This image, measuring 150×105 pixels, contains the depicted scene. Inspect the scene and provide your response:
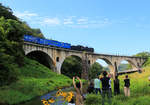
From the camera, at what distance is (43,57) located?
1852 inches

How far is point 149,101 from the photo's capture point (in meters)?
8.27

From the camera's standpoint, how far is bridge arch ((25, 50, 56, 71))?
45156 mm

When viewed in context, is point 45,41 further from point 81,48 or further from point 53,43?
point 81,48

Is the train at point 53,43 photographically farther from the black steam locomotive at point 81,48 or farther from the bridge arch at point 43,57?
the bridge arch at point 43,57

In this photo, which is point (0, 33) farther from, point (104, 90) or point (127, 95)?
point (127, 95)

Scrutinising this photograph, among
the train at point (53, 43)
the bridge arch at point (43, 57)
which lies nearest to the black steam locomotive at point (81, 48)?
the train at point (53, 43)

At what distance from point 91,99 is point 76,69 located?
52.0 meters

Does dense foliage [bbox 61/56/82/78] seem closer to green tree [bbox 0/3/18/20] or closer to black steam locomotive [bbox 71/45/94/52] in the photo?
black steam locomotive [bbox 71/45/94/52]

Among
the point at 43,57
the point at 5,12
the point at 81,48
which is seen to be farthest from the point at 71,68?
the point at 5,12

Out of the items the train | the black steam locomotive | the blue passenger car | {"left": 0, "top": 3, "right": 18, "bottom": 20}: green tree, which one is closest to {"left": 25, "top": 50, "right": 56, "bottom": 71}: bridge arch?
the blue passenger car

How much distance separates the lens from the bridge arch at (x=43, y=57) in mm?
45156

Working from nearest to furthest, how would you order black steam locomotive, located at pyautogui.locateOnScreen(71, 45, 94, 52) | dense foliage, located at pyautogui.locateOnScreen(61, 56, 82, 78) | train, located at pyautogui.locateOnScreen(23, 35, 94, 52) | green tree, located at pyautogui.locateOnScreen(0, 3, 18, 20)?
green tree, located at pyautogui.locateOnScreen(0, 3, 18, 20) < train, located at pyautogui.locateOnScreen(23, 35, 94, 52) < black steam locomotive, located at pyautogui.locateOnScreen(71, 45, 94, 52) < dense foliage, located at pyautogui.locateOnScreen(61, 56, 82, 78)

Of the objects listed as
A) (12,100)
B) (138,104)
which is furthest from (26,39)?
(138,104)

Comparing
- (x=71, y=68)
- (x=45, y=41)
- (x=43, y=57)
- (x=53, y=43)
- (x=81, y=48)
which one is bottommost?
(x=71, y=68)
